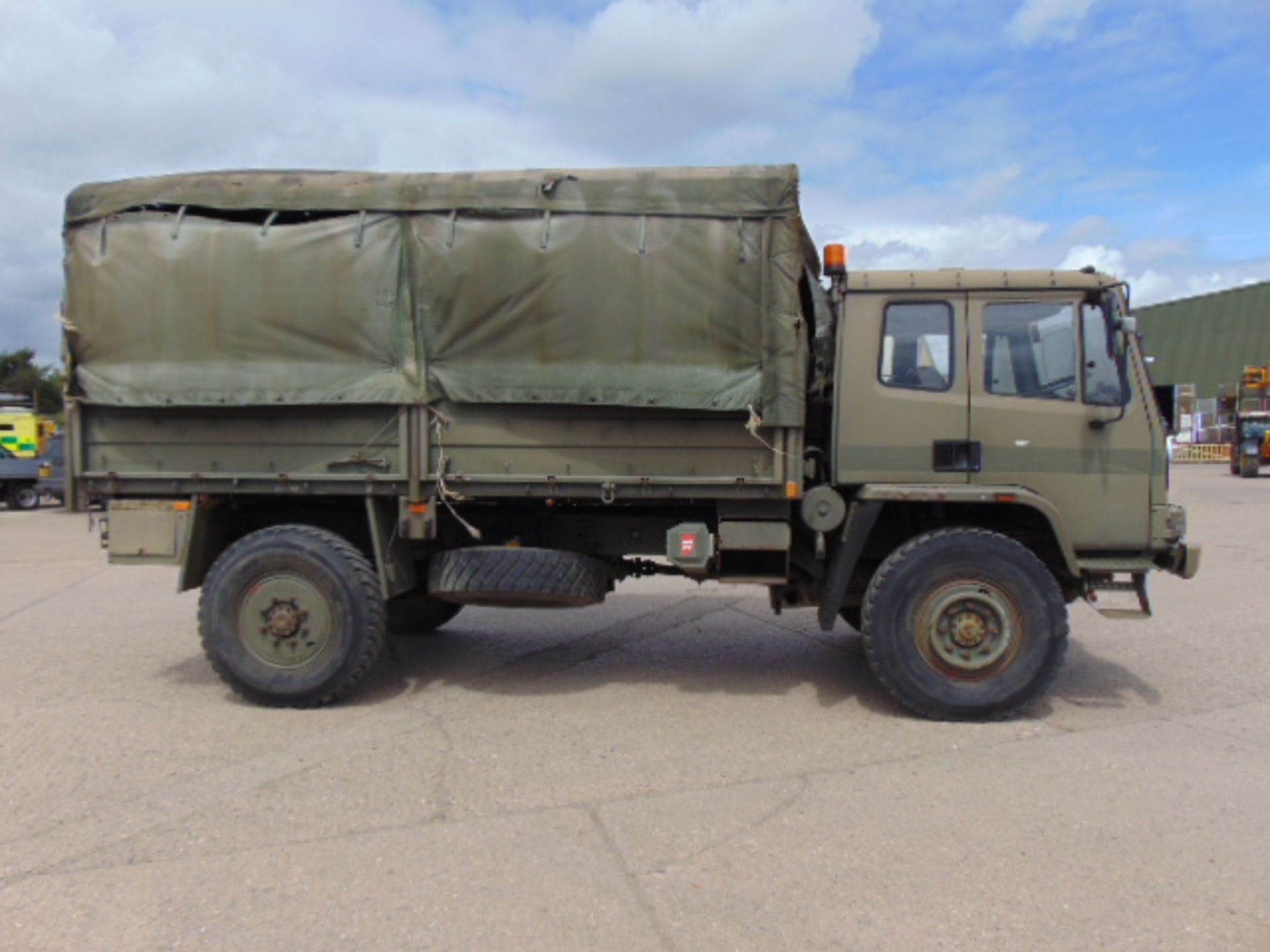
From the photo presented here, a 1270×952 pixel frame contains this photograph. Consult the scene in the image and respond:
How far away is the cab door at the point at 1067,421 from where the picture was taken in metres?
5.34

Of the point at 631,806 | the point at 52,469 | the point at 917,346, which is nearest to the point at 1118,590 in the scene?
the point at 917,346

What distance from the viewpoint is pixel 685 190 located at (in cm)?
536

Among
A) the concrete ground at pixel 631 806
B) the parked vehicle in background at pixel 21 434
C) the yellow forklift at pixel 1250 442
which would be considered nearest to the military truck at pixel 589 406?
the concrete ground at pixel 631 806

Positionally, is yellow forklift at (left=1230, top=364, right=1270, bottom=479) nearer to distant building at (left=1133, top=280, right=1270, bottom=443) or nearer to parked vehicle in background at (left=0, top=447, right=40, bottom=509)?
distant building at (left=1133, top=280, right=1270, bottom=443)

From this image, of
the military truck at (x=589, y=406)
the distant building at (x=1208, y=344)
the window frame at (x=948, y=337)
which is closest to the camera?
the military truck at (x=589, y=406)

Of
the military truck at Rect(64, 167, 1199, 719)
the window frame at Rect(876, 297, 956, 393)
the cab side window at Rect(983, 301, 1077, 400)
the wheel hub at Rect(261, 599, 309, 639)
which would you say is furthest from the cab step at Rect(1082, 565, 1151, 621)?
the wheel hub at Rect(261, 599, 309, 639)

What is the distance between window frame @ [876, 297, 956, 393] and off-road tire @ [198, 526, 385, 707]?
3.31m

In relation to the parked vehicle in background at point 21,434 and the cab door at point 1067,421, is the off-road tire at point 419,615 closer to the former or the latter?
the cab door at point 1067,421

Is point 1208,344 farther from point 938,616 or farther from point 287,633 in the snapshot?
point 287,633

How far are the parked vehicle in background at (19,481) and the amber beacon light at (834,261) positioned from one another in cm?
2350

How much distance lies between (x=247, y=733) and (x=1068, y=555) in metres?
4.70

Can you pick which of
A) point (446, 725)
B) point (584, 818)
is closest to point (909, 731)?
point (584, 818)

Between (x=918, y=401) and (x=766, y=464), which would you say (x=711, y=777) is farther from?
(x=918, y=401)

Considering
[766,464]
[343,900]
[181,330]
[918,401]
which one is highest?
[181,330]
